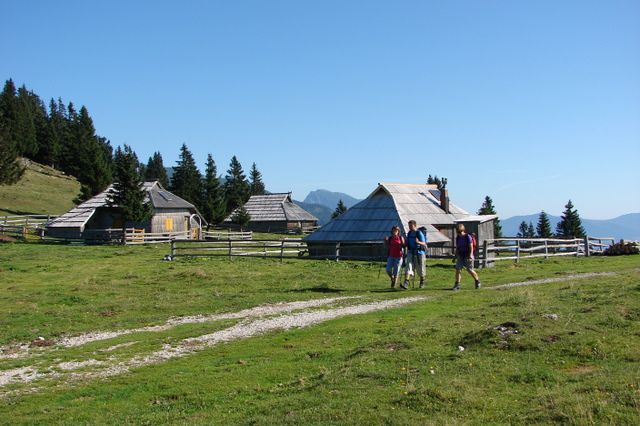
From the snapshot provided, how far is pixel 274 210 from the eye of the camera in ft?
284

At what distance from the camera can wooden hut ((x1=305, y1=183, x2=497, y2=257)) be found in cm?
3766

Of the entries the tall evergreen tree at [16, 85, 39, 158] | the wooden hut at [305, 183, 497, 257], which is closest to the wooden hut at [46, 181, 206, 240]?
the wooden hut at [305, 183, 497, 257]

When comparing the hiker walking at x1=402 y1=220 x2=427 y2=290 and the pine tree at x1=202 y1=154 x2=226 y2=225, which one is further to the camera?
the pine tree at x1=202 y1=154 x2=226 y2=225

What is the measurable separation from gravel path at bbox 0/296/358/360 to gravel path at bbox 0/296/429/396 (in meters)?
1.16

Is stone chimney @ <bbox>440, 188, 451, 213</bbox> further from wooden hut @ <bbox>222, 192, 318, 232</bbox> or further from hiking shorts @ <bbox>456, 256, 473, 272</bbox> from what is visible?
wooden hut @ <bbox>222, 192, 318, 232</bbox>

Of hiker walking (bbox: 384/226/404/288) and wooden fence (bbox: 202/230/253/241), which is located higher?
wooden fence (bbox: 202/230/253/241)

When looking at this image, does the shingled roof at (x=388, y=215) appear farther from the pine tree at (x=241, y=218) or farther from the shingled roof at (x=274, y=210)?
the shingled roof at (x=274, y=210)

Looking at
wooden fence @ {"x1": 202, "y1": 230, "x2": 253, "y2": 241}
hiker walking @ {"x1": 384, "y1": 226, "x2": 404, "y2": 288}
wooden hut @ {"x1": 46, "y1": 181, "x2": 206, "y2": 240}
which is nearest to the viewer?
hiker walking @ {"x1": 384, "y1": 226, "x2": 404, "y2": 288}

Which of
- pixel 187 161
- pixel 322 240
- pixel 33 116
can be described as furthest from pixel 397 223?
pixel 33 116

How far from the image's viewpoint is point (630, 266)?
85.7 ft

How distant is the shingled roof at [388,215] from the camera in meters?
38.4

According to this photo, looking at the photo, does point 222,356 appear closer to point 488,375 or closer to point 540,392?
point 488,375

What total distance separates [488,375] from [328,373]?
260cm

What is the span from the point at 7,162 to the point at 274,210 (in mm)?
36313
